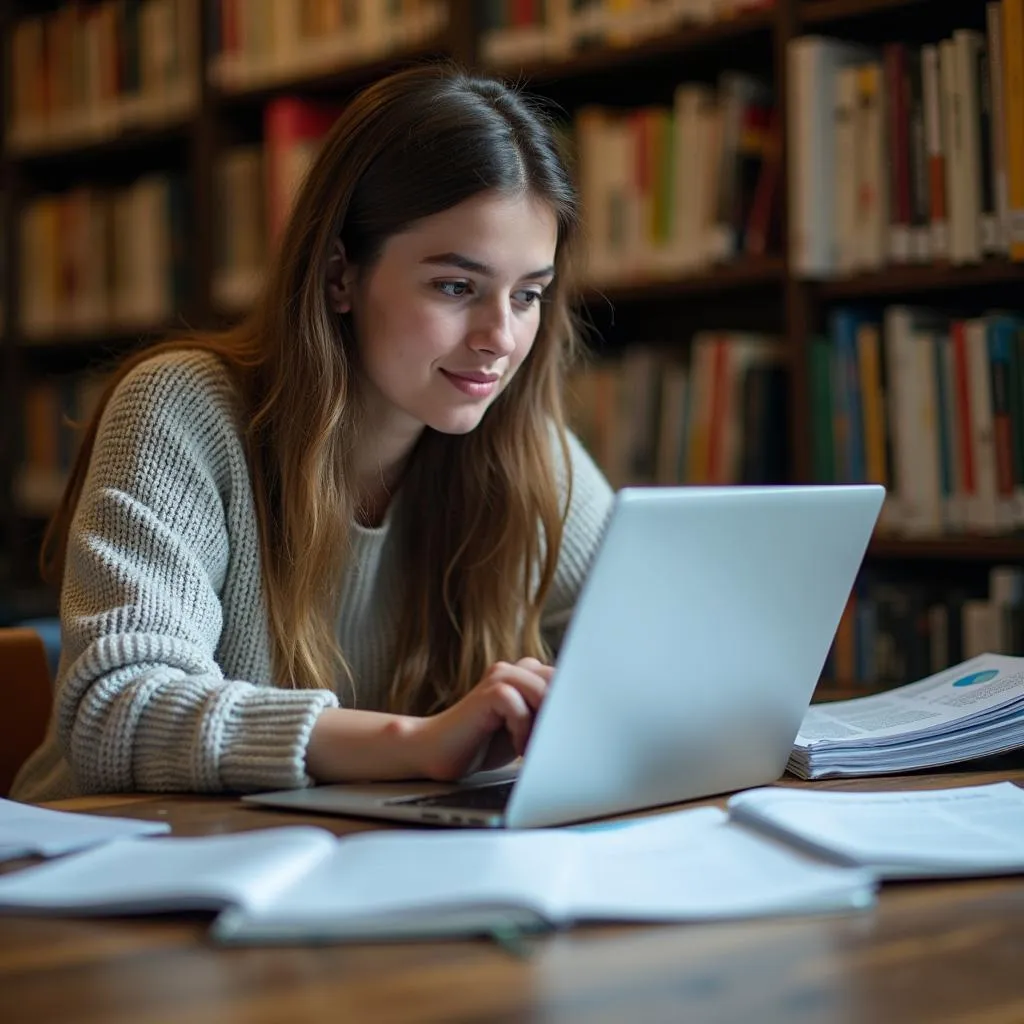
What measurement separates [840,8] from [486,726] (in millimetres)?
1453

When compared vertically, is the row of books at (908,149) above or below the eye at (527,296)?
above

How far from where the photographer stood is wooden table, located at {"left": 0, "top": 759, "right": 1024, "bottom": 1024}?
61 cm

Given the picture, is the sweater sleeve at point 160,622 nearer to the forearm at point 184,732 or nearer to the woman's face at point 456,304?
the forearm at point 184,732

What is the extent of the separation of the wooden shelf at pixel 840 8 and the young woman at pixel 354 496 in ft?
2.50

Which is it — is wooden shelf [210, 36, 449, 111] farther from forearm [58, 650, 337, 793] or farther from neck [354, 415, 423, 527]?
forearm [58, 650, 337, 793]

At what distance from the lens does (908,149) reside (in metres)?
2.02

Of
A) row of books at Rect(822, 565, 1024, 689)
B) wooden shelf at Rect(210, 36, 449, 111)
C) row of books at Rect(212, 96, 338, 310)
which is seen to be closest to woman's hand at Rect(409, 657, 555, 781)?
row of books at Rect(822, 565, 1024, 689)

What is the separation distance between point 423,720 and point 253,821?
0.15 meters

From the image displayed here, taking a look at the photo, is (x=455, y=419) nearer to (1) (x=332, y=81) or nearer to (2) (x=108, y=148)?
(1) (x=332, y=81)

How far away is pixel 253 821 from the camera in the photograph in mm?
954

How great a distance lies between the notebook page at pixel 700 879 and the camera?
72 centimetres

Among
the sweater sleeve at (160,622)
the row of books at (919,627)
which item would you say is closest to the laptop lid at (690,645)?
the sweater sleeve at (160,622)

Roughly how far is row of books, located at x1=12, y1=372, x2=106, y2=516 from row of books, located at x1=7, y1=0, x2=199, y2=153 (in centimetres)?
56

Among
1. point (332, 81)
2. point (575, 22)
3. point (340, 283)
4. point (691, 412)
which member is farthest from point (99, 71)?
point (340, 283)
